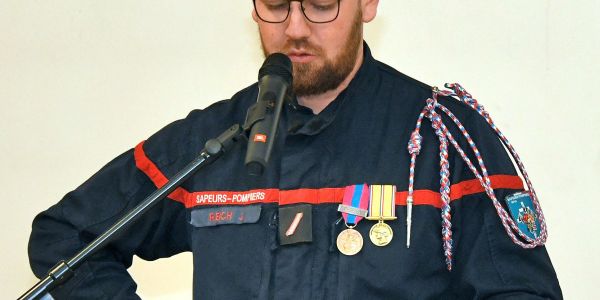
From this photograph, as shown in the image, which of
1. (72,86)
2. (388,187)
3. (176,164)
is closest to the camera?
(388,187)

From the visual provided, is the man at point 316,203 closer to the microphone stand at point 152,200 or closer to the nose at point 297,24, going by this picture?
the nose at point 297,24

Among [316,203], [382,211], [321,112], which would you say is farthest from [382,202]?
A: [321,112]

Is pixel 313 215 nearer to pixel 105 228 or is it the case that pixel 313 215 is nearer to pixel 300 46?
pixel 300 46

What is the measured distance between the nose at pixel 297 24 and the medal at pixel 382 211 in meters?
0.30

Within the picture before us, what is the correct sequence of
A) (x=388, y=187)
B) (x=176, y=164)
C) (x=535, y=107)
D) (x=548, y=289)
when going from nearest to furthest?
(x=548, y=289)
(x=388, y=187)
(x=176, y=164)
(x=535, y=107)

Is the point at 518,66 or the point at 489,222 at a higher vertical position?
the point at 518,66

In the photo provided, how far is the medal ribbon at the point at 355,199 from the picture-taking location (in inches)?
69.3

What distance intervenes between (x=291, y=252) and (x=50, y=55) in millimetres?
1075

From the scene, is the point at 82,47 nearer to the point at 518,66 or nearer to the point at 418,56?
the point at 418,56

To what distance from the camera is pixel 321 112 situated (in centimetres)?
187

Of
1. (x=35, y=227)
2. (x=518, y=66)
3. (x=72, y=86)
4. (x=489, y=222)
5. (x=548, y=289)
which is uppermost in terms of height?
(x=72, y=86)

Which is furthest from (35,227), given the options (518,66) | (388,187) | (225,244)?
(518,66)

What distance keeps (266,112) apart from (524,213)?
56cm

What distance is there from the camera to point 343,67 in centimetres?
186
